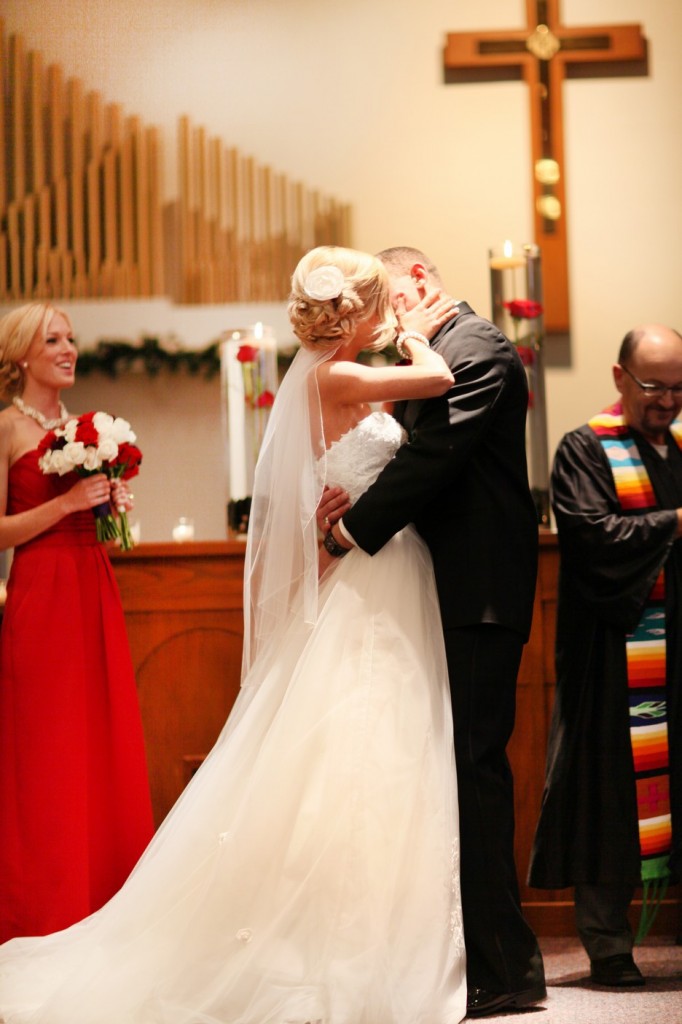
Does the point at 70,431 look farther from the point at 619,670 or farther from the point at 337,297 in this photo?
the point at 619,670

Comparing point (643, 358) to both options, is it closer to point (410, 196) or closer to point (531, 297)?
point (531, 297)

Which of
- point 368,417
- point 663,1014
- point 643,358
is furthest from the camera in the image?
point 643,358

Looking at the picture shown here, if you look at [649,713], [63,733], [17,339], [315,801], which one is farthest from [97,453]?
[649,713]

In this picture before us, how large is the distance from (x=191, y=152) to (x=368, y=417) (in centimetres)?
282

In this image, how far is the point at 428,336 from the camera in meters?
3.26

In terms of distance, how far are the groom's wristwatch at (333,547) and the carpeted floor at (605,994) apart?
1.23 m

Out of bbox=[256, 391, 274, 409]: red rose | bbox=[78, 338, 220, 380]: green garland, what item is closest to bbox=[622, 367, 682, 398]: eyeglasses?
bbox=[256, 391, 274, 409]: red rose

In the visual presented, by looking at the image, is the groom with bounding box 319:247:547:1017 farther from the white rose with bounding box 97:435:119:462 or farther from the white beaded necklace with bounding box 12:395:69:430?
the white beaded necklace with bounding box 12:395:69:430

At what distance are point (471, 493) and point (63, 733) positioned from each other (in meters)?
1.50

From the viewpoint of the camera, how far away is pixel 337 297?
3.10m

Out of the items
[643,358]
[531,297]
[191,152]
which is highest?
[191,152]

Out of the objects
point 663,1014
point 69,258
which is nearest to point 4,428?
point 69,258

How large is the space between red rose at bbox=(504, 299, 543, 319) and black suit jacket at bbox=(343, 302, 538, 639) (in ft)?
4.08

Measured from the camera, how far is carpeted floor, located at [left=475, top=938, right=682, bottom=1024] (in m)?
2.98
